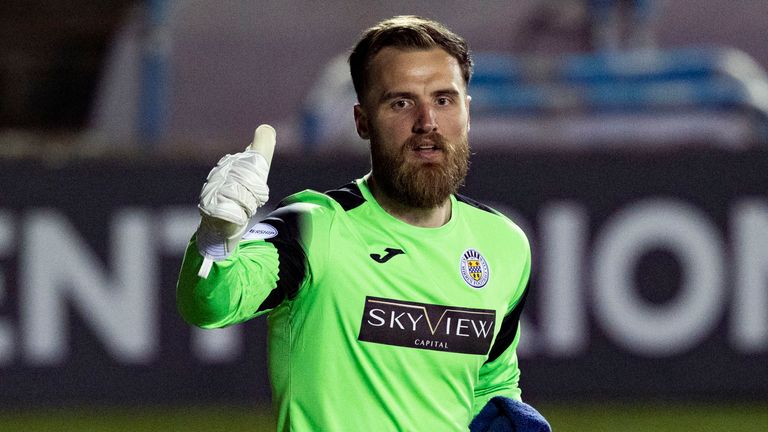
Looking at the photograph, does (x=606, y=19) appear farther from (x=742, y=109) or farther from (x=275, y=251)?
(x=275, y=251)

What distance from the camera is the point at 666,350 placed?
30.0 ft

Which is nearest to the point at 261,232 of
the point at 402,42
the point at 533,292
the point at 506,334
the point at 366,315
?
the point at 366,315

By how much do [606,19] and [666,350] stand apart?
4577mm

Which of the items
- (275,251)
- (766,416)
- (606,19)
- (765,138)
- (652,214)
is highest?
(606,19)

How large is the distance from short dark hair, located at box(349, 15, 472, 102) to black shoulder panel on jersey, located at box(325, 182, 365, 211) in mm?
254

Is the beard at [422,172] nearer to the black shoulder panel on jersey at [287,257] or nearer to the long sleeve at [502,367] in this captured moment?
the black shoulder panel on jersey at [287,257]

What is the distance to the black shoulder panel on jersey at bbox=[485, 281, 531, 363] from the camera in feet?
13.0

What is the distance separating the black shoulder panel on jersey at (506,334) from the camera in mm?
3973

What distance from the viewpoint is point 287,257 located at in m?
3.45

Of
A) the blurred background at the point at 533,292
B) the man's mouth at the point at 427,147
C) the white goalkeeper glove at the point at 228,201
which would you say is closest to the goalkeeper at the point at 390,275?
the man's mouth at the point at 427,147

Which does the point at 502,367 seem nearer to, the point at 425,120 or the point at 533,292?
the point at 425,120

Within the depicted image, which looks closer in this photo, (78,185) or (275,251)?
(275,251)

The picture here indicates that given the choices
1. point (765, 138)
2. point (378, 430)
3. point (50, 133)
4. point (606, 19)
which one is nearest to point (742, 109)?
point (765, 138)

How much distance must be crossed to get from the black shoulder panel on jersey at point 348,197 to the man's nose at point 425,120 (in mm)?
290
